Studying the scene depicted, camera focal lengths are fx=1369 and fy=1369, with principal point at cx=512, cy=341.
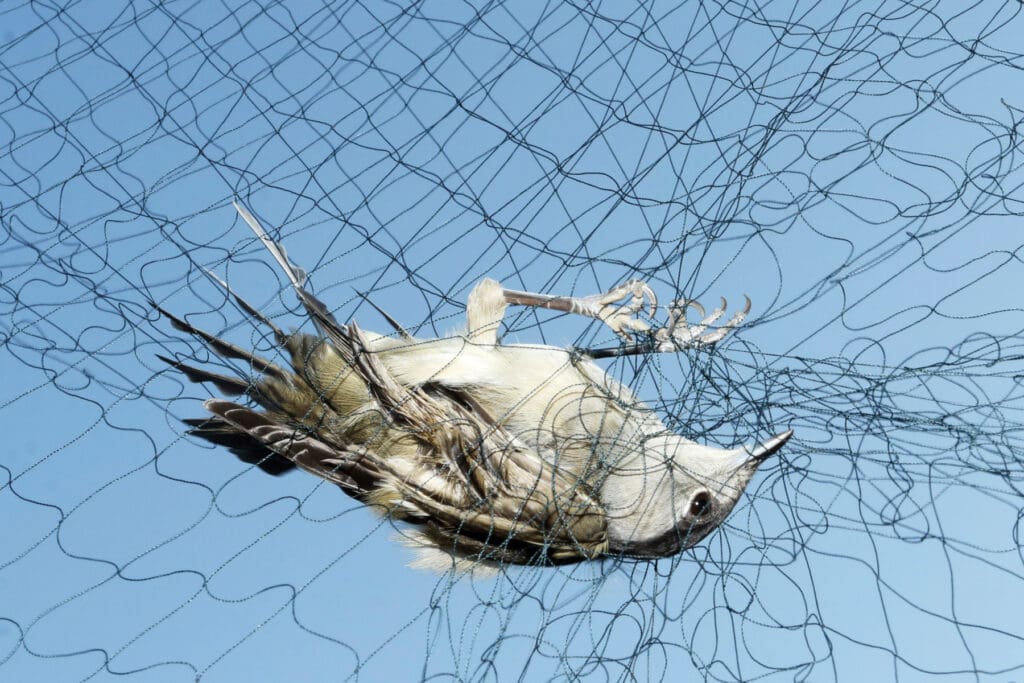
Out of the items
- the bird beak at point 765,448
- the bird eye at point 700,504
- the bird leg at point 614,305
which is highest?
the bird leg at point 614,305

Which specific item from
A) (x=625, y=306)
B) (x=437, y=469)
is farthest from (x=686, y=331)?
(x=437, y=469)

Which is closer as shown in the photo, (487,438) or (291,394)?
(487,438)

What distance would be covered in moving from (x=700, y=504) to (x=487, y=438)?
1.99 ft

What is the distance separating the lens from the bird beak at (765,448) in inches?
128

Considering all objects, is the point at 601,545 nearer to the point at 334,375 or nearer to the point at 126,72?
the point at 334,375

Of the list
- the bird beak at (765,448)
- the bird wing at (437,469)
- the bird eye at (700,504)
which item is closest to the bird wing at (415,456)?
the bird wing at (437,469)

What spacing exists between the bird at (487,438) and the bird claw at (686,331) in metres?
0.01

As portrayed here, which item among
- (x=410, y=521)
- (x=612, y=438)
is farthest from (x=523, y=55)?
(x=410, y=521)

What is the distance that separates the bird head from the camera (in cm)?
345

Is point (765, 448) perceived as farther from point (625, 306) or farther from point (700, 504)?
point (625, 306)

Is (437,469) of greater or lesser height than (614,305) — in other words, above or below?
below

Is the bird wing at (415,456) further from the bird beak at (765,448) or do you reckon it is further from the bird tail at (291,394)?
the bird beak at (765,448)

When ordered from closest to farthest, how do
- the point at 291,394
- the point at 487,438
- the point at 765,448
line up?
1. the point at 765,448
2. the point at 487,438
3. the point at 291,394

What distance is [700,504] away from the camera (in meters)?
3.54
